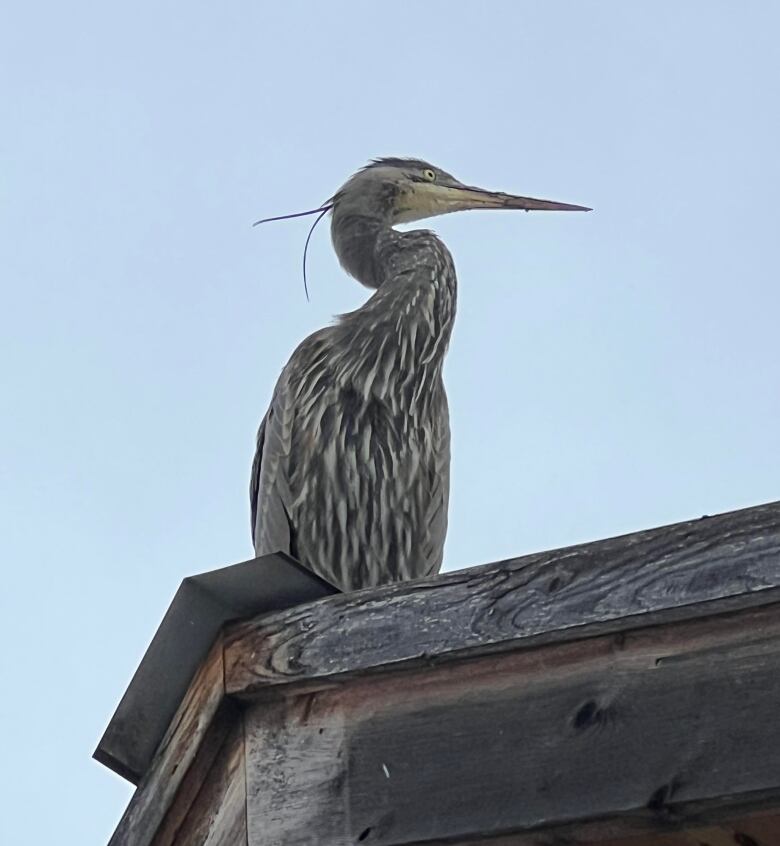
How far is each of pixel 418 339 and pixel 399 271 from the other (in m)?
0.43

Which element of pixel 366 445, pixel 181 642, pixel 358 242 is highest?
pixel 358 242

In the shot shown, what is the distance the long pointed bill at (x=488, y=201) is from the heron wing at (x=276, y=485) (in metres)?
1.62

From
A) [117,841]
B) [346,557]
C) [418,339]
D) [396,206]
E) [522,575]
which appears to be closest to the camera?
[522,575]

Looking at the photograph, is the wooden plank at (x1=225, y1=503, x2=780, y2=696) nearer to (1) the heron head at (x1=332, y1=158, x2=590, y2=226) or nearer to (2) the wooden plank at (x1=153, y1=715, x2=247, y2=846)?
(2) the wooden plank at (x1=153, y1=715, x2=247, y2=846)

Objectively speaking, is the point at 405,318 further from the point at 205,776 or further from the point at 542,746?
the point at 542,746

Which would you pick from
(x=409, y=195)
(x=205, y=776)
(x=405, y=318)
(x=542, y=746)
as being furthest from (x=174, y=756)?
(x=409, y=195)

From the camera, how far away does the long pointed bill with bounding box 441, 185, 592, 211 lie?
644 centimetres

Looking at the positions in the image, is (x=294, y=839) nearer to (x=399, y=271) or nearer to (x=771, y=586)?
(x=771, y=586)

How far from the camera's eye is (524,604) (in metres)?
1.93

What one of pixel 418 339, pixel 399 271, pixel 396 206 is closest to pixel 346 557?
pixel 418 339

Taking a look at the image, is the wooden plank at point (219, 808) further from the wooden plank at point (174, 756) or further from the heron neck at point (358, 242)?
the heron neck at point (358, 242)

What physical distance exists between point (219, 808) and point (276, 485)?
306 cm

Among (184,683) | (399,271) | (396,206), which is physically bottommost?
(184,683)

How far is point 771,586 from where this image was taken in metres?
1.77
